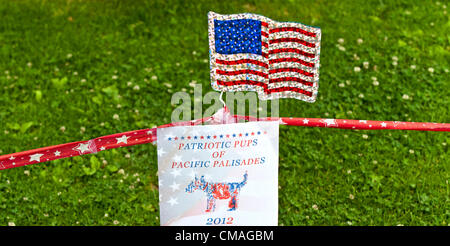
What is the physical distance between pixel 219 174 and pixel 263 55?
→ 0.71m

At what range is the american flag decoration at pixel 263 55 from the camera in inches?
111

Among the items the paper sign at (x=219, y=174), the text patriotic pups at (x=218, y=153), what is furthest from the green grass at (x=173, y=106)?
the text patriotic pups at (x=218, y=153)

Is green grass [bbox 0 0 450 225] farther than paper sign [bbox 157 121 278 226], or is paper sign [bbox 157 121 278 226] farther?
green grass [bbox 0 0 450 225]

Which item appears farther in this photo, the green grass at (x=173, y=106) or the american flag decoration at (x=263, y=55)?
the green grass at (x=173, y=106)

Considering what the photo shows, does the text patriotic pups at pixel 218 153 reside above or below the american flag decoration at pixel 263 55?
below

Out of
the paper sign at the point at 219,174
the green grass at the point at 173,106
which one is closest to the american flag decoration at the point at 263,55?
the paper sign at the point at 219,174

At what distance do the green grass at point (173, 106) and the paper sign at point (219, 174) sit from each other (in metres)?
1.76

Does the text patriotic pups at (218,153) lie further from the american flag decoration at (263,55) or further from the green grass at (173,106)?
the green grass at (173,106)

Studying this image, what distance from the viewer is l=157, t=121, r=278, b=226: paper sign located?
2.83 meters

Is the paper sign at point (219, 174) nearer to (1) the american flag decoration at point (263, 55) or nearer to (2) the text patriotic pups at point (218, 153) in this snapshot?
(2) the text patriotic pups at point (218, 153)

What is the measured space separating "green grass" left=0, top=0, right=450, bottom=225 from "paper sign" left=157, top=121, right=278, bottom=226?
1758mm

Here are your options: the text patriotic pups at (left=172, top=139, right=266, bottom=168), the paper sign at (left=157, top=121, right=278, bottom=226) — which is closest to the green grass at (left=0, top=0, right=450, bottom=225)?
the paper sign at (left=157, top=121, right=278, bottom=226)

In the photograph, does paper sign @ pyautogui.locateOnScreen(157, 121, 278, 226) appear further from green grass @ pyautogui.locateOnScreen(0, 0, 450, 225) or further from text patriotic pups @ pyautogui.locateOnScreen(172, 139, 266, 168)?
green grass @ pyautogui.locateOnScreen(0, 0, 450, 225)

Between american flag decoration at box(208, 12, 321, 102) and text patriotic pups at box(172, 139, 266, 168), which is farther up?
american flag decoration at box(208, 12, 321, 102)
